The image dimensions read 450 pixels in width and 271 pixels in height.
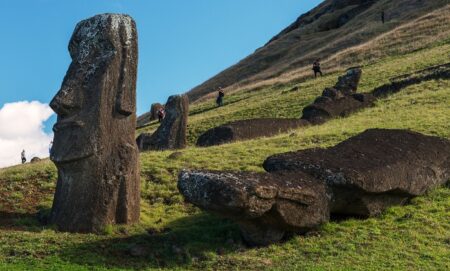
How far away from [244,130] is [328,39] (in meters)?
63.1

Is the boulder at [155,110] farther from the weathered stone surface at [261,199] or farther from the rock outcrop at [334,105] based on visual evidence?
the weathered stone surface at [261,199]

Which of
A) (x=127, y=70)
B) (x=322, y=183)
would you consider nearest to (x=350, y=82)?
(x=127, y=70)

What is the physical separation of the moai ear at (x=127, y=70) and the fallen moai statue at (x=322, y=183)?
3.54 metres

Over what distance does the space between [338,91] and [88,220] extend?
26841 mm

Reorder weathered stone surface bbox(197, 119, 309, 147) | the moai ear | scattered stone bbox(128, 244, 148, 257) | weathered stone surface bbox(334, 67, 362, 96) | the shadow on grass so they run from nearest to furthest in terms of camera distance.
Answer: the shadow on grass < scattered stone bbox(128, 244, 148, 257) < the moai ear < weathered stone surface bbox(197, 119, 309, 147) < weathered stone surface bbox(334, 67, 362, 96)

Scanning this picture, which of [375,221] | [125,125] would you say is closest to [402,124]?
[375,221]

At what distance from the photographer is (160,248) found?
535 inches

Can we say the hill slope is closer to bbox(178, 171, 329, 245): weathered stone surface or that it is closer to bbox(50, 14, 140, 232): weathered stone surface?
bbox(50, 14, 140, 232): weathered stone surface

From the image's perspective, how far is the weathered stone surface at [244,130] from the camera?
99.2 feet

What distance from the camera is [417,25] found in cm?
7138

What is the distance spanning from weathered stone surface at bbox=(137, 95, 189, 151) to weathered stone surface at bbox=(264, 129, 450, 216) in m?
14.1

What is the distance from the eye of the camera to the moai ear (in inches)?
617

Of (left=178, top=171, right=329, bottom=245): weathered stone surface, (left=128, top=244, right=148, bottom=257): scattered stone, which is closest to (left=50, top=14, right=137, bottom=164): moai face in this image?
(left=128, top=244, right=148, bottom=257): scattered stone

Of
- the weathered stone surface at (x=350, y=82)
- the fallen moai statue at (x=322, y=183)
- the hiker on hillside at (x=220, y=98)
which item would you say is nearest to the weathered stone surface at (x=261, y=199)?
the fallen moai statue at (x=322, y=183)
